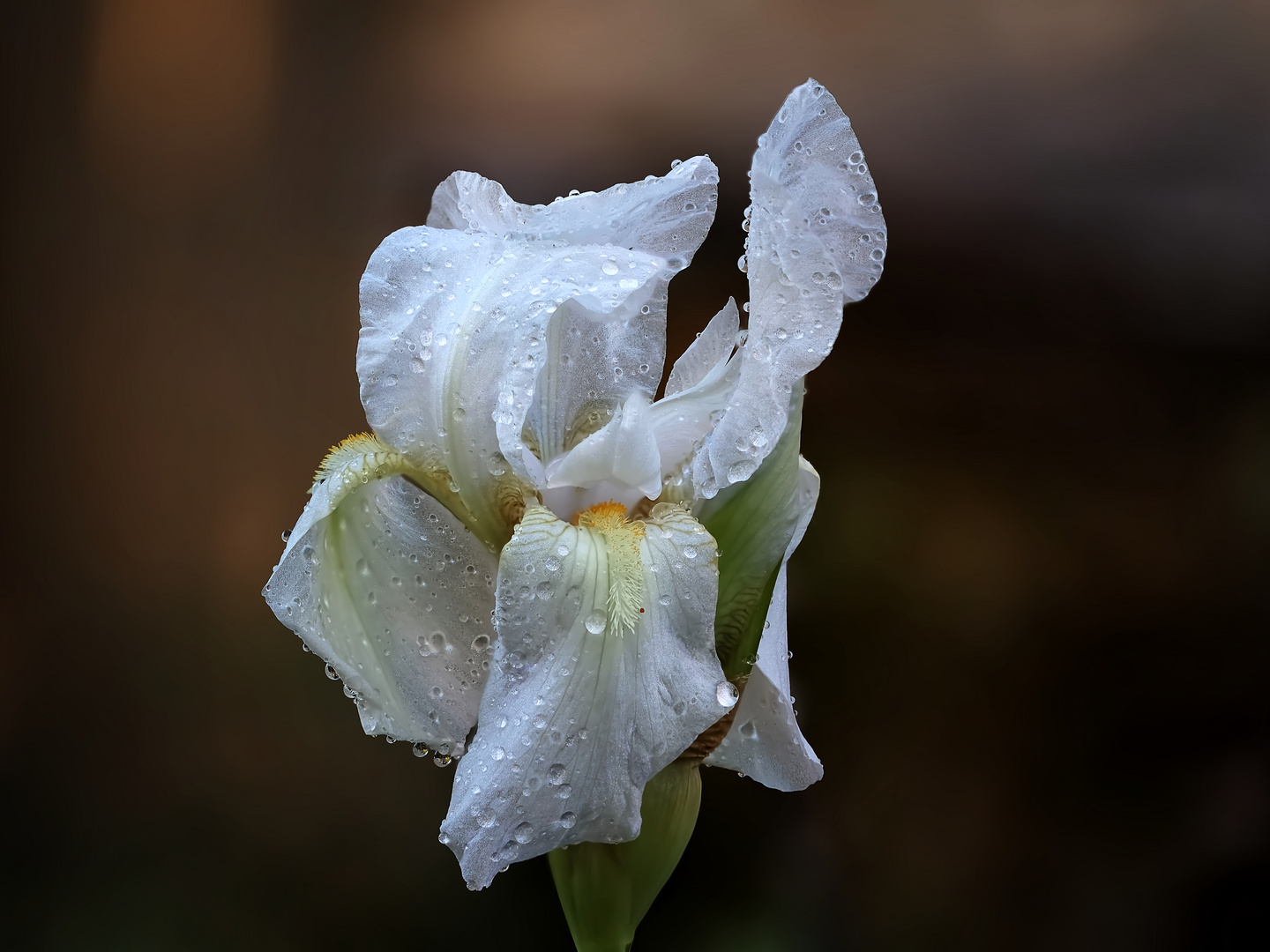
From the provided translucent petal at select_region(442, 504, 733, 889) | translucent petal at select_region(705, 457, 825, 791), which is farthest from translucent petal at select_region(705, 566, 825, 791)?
translucent petal at select_region(442, 504, 733, 889)

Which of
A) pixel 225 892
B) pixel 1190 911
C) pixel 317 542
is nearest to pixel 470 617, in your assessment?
pixel 317 542

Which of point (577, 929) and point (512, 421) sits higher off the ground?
point (512, 421)

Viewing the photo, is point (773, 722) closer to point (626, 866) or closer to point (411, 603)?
point (626, 866)

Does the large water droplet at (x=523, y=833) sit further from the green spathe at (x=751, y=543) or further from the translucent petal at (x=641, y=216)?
the translucent petal at (x=641, y=216)

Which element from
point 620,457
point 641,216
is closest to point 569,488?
point 620,457

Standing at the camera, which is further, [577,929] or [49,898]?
[49,898]

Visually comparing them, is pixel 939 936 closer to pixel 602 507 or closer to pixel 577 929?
pixel 577 929

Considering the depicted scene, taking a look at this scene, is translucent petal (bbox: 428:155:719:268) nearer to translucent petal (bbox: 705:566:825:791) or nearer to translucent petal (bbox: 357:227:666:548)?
translucent petal (bbox: 357:227:666:548)

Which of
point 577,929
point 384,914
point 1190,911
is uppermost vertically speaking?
point 577,929
